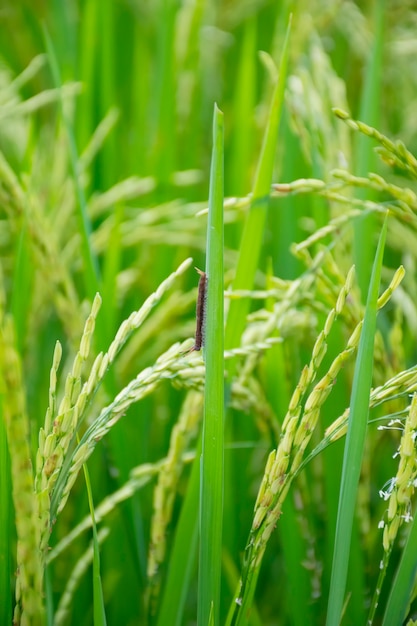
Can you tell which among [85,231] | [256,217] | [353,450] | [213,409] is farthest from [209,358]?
[85,231]

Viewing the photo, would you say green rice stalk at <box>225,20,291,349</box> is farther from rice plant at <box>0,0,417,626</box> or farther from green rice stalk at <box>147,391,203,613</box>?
green rice stalk at <box>147,391,203,613</box>

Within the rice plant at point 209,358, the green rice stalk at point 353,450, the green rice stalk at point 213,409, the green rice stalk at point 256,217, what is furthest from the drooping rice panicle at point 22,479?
the green rice stalk at point 256,217

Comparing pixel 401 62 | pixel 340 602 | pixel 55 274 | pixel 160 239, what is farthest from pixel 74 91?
pixel 340 602

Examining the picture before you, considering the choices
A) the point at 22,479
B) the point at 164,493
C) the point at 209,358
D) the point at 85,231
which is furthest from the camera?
the point at 85,231

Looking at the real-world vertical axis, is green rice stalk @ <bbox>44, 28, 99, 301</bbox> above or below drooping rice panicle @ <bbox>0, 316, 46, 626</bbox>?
above

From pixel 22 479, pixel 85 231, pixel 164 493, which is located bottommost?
pixel 164 493

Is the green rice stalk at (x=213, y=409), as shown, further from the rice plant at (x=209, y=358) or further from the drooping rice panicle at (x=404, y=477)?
the drooping rice panicle at (x=404, y=477)

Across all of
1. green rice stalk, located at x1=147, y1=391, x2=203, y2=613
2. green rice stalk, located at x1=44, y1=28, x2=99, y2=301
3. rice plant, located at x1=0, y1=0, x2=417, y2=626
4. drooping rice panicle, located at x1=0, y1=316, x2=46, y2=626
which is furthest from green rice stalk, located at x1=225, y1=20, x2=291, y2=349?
drooping rice panicle, located at x1=0, y1=316, x2=46, y2=626

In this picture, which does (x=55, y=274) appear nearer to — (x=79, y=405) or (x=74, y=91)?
(x=79, y=405)

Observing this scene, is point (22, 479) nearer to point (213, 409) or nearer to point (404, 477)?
point (213, 409)

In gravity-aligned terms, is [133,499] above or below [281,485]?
below

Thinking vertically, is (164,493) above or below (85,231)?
below
